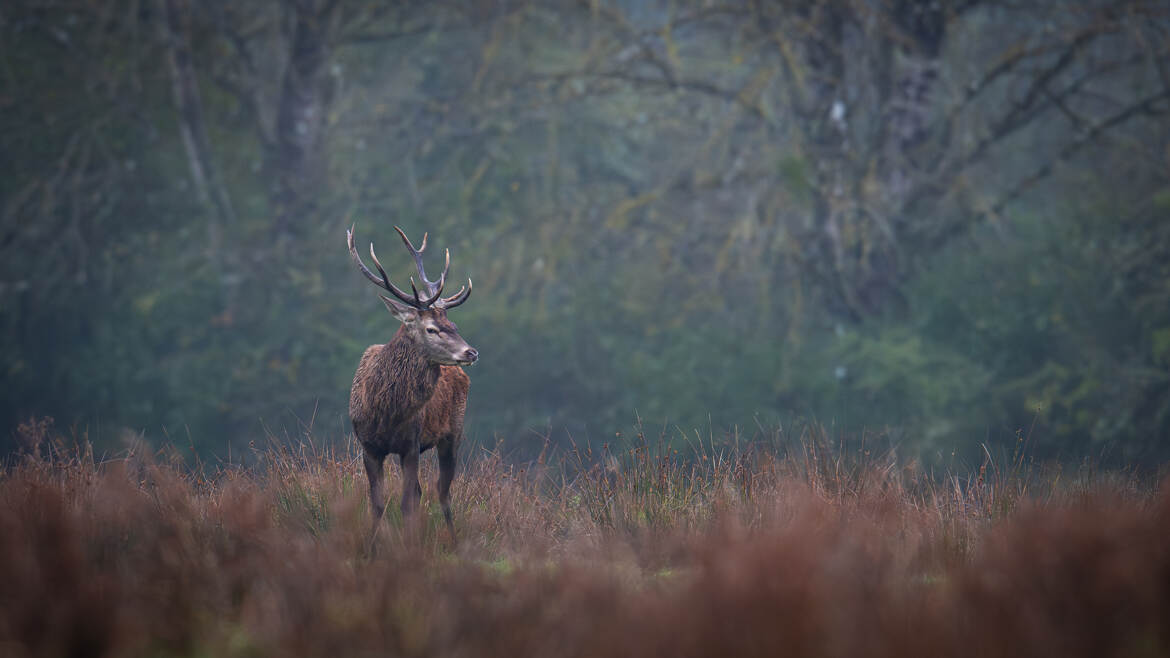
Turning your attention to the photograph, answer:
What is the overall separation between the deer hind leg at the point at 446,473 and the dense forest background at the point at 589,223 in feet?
22.8

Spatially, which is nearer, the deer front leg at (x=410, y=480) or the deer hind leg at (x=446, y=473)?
the deer front leg at (x=410, y=480)

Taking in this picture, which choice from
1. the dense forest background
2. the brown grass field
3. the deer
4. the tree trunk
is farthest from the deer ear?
the tree trunk

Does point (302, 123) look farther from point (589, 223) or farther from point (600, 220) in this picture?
point (600, 220)

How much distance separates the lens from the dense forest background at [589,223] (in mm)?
13008

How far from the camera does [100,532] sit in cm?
514

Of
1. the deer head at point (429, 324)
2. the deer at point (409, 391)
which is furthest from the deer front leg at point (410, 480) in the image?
the deer head at point (429, 324)

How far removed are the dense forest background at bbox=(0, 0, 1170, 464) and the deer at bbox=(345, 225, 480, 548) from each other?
7.03m

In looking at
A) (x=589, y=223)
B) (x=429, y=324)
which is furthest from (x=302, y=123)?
(x=429, y=324)

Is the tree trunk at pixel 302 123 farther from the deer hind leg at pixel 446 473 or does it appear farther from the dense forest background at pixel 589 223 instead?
the deer hind leg at pixel 446 473

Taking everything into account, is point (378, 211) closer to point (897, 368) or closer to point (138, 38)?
point (138, 38)

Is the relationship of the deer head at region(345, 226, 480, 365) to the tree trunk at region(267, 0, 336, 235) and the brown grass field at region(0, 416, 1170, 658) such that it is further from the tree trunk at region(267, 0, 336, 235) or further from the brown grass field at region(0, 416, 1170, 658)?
the tree trunk at region(267, 0, 336, 235)

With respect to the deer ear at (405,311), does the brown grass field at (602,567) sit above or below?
below

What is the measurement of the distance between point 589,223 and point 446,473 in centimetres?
898

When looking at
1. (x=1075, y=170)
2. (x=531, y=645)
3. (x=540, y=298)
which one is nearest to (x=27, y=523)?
(x=531, y=645)
